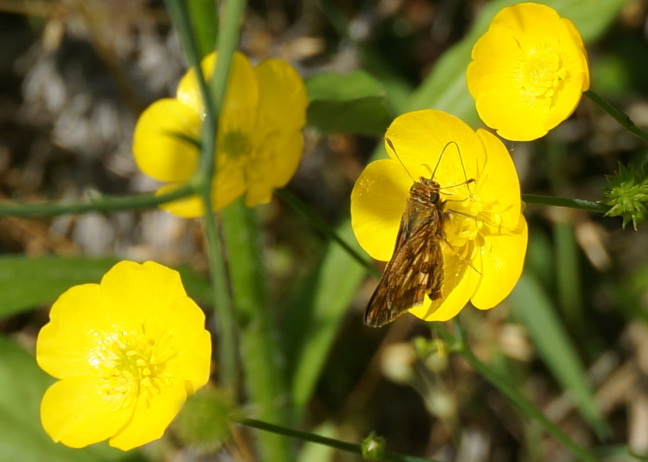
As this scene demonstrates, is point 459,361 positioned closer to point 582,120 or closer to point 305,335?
point 305,335

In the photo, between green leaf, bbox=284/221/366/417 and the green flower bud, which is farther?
green leaf, bbox=284/221/366/417

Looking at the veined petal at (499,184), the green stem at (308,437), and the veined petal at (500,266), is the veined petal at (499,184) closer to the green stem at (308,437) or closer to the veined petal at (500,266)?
the veined petal at (500,266)

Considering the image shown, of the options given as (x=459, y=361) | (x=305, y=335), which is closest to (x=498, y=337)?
(x=459, y=361)

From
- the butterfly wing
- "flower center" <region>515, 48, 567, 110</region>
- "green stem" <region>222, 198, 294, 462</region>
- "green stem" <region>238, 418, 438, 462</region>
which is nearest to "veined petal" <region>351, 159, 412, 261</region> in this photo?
the butterfly wing

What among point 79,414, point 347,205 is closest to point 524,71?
point 347,205

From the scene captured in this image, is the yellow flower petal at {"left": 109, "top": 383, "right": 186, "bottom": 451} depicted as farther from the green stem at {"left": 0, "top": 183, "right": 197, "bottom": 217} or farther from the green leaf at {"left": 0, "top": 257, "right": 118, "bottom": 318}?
the green leaf at {"left": 0, "top": 257, "right": 118, "bottom": 318}
